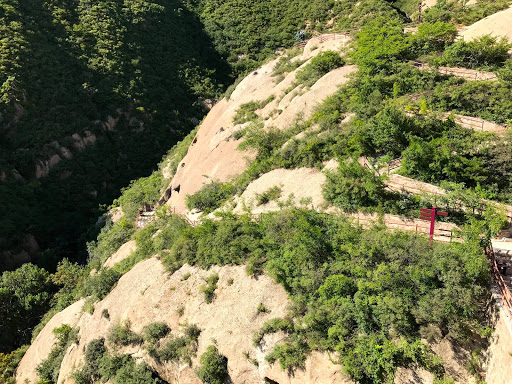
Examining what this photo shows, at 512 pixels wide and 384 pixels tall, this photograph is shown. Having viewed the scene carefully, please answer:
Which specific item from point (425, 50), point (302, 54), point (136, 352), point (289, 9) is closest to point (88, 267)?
point (136, 352)

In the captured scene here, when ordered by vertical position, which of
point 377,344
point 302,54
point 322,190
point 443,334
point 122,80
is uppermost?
point 122,80

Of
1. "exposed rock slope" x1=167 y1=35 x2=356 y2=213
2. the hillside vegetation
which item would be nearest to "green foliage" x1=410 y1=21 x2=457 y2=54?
the hillside vegetation

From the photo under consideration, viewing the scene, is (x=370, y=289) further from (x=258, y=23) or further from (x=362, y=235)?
(x=258, y=23)

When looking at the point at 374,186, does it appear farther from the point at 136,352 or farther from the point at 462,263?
Answer: the point at 136,352

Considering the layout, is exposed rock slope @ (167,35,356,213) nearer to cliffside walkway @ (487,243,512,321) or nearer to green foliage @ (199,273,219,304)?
green foliage @ (199,273,219,304)

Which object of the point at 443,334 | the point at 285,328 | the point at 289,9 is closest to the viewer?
the point at 443,334

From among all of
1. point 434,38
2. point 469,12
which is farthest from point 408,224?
point 469,12

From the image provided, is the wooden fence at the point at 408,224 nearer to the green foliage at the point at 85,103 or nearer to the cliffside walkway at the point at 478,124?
the cliffside walkway at the point at 478,124
